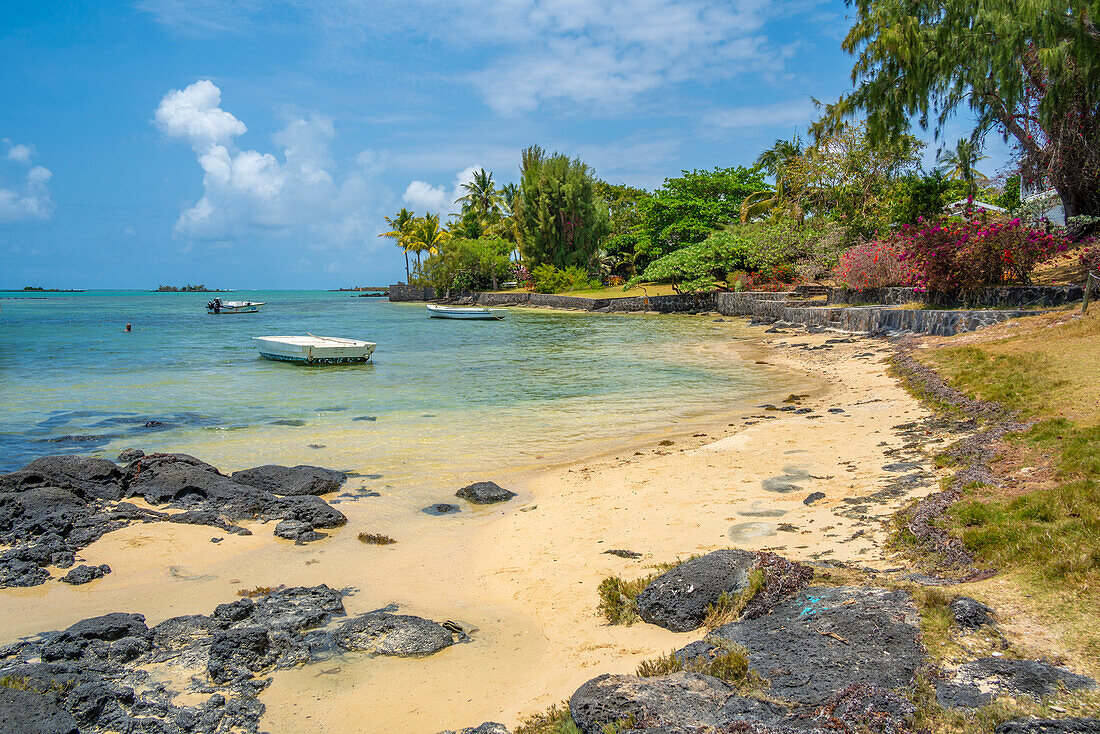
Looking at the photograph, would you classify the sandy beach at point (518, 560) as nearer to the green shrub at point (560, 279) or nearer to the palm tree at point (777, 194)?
the palm tree at point (777, 194)

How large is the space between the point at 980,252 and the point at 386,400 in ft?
56.8

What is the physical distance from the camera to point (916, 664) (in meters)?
3.15

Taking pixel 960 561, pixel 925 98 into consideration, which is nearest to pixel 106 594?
pixel 960 561

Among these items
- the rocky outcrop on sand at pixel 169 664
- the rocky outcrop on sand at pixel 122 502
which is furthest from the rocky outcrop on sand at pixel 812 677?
the rocky outcrop on sand at pixel 122 502

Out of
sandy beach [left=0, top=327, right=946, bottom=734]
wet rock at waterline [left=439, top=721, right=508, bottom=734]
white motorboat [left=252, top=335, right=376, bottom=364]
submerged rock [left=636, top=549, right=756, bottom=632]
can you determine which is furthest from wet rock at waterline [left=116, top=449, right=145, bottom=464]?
white motorboat [left=252, top=335, right=376, bottom=364]

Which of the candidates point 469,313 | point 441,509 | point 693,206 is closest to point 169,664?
point 441,509

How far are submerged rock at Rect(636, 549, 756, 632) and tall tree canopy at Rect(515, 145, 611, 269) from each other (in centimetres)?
6241

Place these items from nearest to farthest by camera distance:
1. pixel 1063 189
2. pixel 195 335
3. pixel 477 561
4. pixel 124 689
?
pixel 124 689 < pixel 477 561 < pixel 1063 189 < pixel 195 335

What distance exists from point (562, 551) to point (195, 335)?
43.0m

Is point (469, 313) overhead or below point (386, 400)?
overhead

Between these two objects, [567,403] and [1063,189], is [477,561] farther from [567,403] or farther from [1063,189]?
[1063,189]

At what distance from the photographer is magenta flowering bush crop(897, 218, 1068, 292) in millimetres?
17875

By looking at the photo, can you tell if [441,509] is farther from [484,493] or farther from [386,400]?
[386,400]

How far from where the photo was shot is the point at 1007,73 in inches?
747
